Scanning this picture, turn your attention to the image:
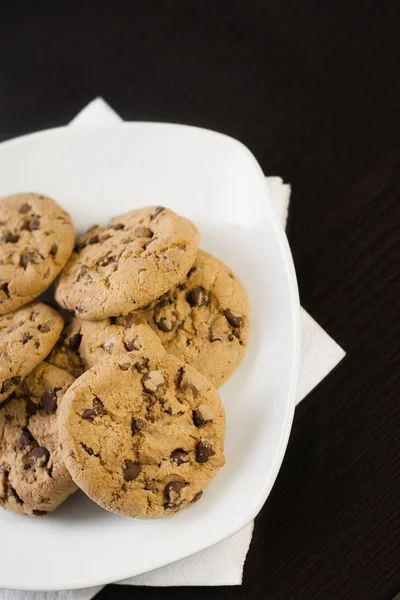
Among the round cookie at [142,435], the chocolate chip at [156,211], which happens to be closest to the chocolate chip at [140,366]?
the round cookie at [142,435]

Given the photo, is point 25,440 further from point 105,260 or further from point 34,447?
point 105,260

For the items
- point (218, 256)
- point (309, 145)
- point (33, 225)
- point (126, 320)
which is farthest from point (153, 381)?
point (309, 145)

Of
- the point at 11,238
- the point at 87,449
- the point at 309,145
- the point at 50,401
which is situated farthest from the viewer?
the point at 309,145

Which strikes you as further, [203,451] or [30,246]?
[30,246]

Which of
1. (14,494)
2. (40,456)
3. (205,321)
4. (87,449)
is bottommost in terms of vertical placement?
(14,494)

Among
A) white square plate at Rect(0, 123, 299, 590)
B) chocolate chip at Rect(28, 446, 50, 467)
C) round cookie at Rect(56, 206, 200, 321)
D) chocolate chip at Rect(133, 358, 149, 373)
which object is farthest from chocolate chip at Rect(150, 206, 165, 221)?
chocolate chip at Rect(28, 446, 50, 467)

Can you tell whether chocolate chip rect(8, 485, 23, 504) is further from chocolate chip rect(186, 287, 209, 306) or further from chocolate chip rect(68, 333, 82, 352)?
chocolate chip rect(186, 287, 209, 306)

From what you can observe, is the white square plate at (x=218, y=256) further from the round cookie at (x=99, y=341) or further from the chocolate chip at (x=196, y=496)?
the round cookie at (x=99, y=341)
